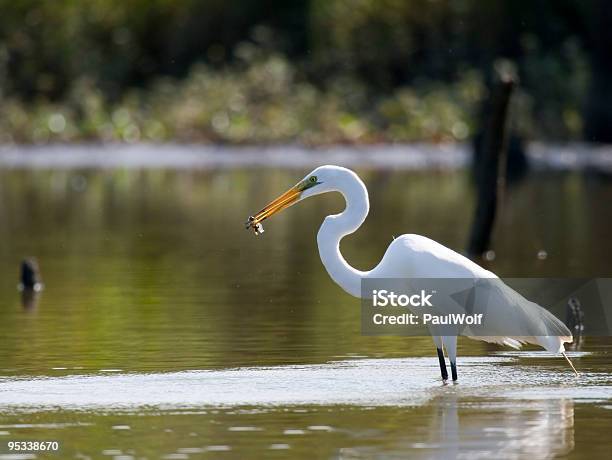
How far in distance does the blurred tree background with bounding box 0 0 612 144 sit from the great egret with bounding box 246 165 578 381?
1532 inches

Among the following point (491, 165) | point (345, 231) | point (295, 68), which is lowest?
point (345, 231)

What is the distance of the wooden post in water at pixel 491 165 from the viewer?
24.4 meters

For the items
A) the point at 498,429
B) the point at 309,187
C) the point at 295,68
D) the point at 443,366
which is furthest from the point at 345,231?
the point at 295,68

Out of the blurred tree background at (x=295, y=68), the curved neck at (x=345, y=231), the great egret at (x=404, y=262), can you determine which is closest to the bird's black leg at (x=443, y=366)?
the great egret at (x=404, y=262)

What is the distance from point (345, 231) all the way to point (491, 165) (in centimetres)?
1011

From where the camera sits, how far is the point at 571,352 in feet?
53.0

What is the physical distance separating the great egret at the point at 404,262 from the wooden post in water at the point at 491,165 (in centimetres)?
988

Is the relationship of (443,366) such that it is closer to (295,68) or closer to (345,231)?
(345,231)

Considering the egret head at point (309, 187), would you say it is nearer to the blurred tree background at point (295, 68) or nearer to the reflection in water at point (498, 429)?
the reflection in water at point (498, 429)

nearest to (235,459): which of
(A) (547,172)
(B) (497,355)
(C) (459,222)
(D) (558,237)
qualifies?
(B) (497,355)

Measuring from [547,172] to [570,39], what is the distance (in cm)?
1519

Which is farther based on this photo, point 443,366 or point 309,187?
point 309,187

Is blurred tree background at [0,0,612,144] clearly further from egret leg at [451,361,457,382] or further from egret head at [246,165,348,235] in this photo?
egret leg at [451,361,457,382]

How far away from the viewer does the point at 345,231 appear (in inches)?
577
